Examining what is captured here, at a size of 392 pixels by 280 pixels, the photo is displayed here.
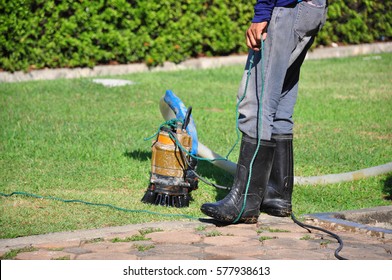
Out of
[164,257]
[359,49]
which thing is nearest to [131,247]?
[164,257]

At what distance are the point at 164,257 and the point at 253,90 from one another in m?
1.38

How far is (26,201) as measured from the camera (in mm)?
6020

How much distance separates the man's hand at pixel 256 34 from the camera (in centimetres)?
537

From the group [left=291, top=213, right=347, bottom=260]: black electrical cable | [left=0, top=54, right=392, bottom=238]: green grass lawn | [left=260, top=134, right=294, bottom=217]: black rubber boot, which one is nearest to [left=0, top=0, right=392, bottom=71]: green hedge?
[left=0, top=54, right=392, bottom=238]: green grass lawn

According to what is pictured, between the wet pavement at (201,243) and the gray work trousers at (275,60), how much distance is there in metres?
0.69

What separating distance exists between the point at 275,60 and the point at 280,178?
3.08ft

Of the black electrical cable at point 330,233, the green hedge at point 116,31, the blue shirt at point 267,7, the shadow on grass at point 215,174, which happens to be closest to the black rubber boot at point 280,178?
the black electrical cable at point 330,233

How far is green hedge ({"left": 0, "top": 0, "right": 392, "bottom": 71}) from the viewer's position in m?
12.0

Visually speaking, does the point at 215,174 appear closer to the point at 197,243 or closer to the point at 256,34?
the point at 256,34

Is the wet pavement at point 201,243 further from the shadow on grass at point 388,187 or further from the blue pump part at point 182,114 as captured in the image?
the shadow on grass at point 388,187

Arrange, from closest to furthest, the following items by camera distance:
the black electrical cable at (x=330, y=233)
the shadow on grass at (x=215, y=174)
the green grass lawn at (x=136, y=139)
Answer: the black electrical cable at (x=330, y=233) < the green grass lawn at (x=136, y=139) < the shadow on grass at (x=215, y=174)

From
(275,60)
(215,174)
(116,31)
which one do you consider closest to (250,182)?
(275,60)

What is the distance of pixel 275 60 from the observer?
5410 millimetres
